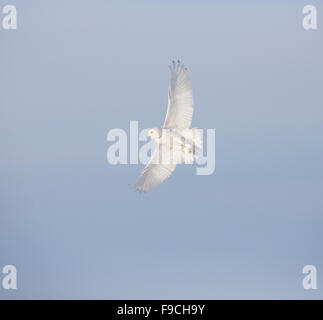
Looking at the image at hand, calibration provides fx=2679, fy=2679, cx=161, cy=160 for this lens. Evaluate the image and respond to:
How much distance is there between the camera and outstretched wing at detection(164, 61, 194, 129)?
53.8m

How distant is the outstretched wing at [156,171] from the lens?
5403cm

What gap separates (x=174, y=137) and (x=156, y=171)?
0.85 metres

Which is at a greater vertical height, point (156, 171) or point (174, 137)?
point (174, 137)

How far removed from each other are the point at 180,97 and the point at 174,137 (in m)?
0.82

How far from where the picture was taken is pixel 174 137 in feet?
176

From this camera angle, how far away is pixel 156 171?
54.1 m

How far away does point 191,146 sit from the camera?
5366 centimetres

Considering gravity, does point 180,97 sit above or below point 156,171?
above

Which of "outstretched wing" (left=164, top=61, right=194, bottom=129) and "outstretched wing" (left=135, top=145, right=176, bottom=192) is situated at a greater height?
"outstretched wing" (left=164, top=61, right=194, bottom=129)

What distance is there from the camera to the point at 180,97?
53875 millimetres

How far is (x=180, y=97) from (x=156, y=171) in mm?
1586

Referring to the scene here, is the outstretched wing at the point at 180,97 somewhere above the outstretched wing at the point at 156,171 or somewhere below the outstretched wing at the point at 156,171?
above

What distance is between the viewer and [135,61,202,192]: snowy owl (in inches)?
2117
